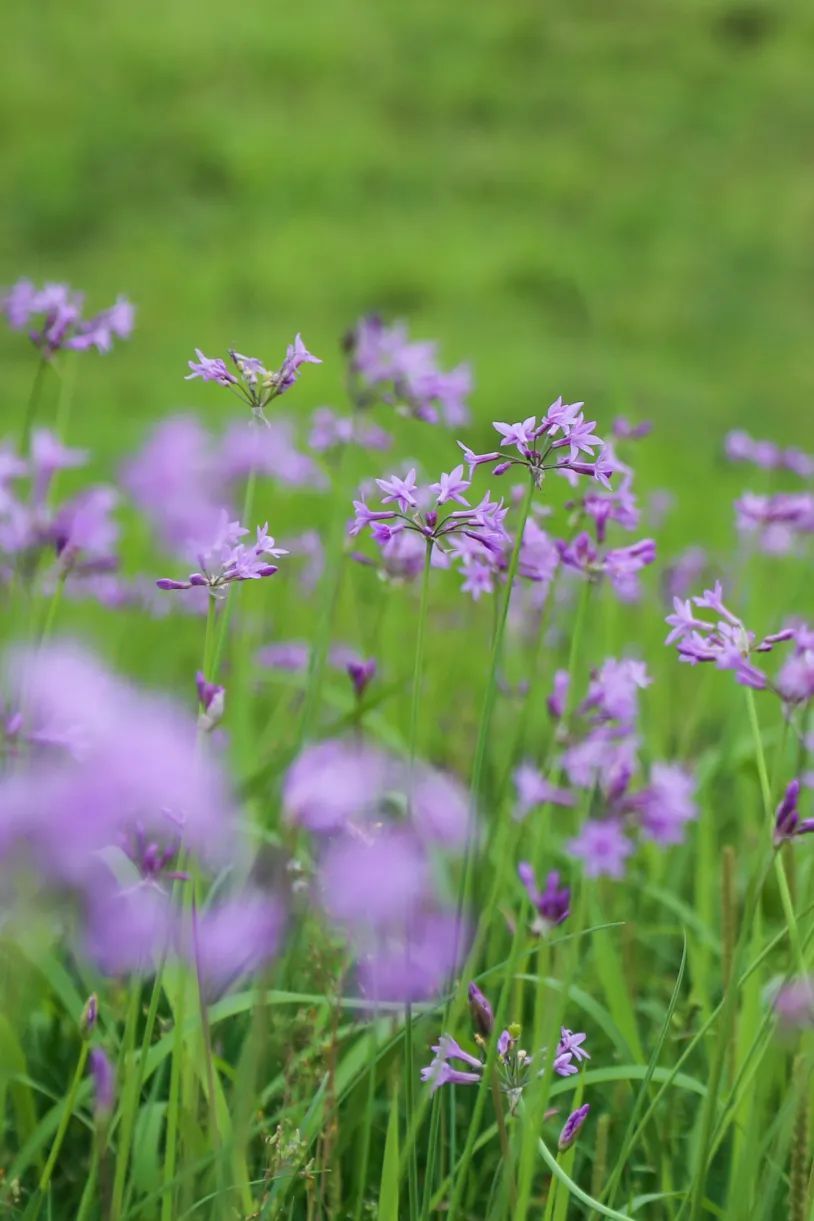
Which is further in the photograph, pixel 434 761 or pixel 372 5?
pixel 372 5

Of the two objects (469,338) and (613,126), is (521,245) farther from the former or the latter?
(613,126)

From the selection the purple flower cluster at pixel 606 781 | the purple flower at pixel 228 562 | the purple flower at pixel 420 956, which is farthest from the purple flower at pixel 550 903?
the purple flower at pixel 228 562

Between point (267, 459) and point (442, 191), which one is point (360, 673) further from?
point (442, 191)

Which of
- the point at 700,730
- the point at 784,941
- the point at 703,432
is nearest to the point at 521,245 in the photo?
the point at 703,432

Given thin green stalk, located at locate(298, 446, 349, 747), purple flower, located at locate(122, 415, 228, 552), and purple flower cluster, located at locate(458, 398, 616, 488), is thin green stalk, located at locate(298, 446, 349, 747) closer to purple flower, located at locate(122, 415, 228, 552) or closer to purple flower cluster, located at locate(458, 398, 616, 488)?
purple flower, located at locate(122, 415, 228, 552)

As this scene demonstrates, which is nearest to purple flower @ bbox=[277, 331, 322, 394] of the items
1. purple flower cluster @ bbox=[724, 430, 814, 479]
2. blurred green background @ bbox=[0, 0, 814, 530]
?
purple flower cluster @ bbox=[724, 430, 814, 479]

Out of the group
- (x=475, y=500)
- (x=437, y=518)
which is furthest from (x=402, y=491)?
(x=475, y=500)

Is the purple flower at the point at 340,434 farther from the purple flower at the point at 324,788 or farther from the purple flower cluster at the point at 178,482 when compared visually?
the purple flower at the point at 324,788
